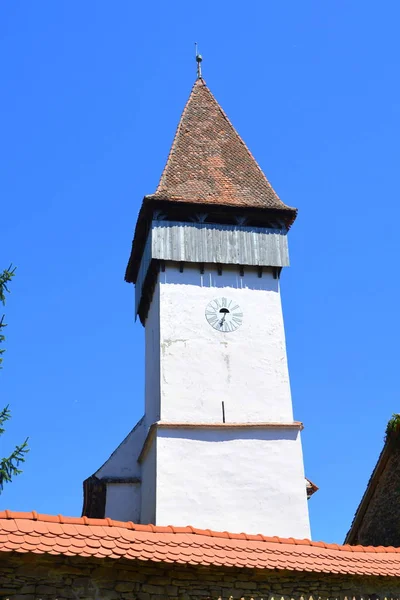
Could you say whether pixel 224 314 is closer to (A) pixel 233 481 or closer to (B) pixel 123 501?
(A) pixel 233 481

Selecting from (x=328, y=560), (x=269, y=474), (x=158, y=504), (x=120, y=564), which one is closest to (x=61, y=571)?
(x=120, y=564)

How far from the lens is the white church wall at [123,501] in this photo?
725 inches

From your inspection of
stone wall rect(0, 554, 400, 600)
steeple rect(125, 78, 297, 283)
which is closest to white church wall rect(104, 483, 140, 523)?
steeple rect(125, 78, 297, 283)

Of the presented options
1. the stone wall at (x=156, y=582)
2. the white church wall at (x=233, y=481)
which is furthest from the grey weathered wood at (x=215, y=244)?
the stone wall at (x=156, y=582)

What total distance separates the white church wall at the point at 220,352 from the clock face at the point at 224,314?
0.12 m

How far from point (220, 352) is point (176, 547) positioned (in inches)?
351

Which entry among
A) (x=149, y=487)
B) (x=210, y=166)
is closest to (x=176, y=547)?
(x=149, y=487)

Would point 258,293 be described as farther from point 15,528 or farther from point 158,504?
point 15,528

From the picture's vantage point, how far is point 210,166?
70.9 feet

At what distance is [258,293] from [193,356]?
2.61m

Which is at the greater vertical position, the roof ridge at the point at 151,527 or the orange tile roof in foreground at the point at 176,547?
the roof ridge at the point at 151,527

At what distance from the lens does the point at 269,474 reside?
1695 centimetres

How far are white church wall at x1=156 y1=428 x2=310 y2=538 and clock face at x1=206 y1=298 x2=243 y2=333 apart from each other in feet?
9.13

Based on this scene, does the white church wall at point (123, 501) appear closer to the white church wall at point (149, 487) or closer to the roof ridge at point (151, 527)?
the white church wall at point (149, 487)
